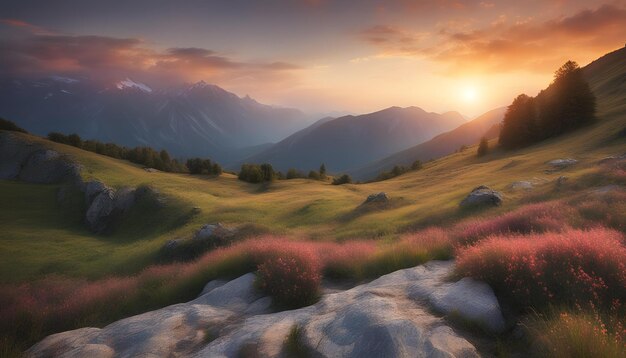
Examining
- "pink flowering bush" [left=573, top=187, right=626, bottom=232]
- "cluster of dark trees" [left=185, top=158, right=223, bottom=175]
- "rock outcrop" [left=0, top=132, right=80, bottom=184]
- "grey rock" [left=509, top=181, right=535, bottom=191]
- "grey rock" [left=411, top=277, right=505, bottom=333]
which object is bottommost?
"grey rock" [left=509, top=181, right=535, bottom=191]

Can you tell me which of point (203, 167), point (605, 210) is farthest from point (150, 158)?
point (605, 210)

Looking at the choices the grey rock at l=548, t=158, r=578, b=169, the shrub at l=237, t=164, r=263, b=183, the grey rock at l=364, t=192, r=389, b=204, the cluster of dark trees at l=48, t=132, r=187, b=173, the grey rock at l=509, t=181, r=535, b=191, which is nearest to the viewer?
the grey rock at l=509, t=181, r=535, b=191

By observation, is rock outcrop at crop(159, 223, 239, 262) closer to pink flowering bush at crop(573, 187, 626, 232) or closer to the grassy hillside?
the grassy hillside

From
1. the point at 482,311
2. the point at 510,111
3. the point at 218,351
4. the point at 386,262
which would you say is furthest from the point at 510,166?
the point at 218,351

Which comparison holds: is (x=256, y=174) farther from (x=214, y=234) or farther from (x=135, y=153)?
(x=214, y=234)

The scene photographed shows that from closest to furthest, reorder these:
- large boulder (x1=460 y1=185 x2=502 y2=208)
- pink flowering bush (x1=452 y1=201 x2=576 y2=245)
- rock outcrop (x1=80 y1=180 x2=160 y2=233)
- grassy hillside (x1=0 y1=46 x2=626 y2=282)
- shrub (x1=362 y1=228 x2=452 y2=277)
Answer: shrub (x1=362 y1=228 x2=452 y2=277)
pink flowering bush (x1=452 y1=201 x2=576 y2=245)
large boulder (x1=460 y1=185 x2=502 y2=208)
grassy hillside (x1=0 y1=46 x2=626 y2=282)
rock outcrop (x1=80 y1=180 x2=160 y2=233)

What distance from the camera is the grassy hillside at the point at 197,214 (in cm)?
2823

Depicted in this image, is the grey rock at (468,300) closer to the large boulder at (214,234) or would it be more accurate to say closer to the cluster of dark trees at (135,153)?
the large boulder at (214,234)

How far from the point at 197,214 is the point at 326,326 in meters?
36.1

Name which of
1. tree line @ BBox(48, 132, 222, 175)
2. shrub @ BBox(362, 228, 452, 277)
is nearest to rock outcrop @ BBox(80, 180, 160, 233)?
tree line @ BBox(48, 132, 222, 175)

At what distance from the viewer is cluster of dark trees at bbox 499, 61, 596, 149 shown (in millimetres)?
62719

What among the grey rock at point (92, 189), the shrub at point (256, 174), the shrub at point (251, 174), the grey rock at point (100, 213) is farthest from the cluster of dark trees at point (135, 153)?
the grey rock at point (100, 213)

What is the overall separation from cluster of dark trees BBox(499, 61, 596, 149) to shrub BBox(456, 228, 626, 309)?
2750 inches

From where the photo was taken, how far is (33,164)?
208 ft
